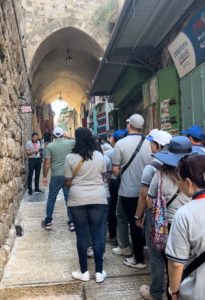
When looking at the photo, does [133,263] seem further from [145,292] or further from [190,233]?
[190,233]

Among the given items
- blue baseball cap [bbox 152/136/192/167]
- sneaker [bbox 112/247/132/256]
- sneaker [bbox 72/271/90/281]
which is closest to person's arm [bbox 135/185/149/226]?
blue baseball cap [bbox 152/136/192/167]

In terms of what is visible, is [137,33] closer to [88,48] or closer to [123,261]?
[123,261]

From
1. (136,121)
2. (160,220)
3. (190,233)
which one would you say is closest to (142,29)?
(136,121)

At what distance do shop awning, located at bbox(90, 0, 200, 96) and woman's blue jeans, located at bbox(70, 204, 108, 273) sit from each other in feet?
11.1

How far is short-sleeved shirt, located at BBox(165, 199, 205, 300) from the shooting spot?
1.85 meters

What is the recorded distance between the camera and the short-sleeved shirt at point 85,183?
13.0ft

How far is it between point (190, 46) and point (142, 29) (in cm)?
154

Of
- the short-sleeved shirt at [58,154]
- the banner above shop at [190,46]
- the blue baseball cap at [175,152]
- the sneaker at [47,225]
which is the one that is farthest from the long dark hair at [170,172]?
the sneaker at [47,225]

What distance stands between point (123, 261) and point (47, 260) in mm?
907

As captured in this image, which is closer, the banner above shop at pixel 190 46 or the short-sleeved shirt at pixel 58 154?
the banner above shop at pixel 190 46

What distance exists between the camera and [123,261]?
4.56 metres

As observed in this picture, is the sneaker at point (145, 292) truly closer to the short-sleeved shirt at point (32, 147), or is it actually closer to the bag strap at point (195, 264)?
the bag strap at point (195, 264)

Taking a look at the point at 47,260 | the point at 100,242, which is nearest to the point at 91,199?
the point at 100,242

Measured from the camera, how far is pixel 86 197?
395 cm
